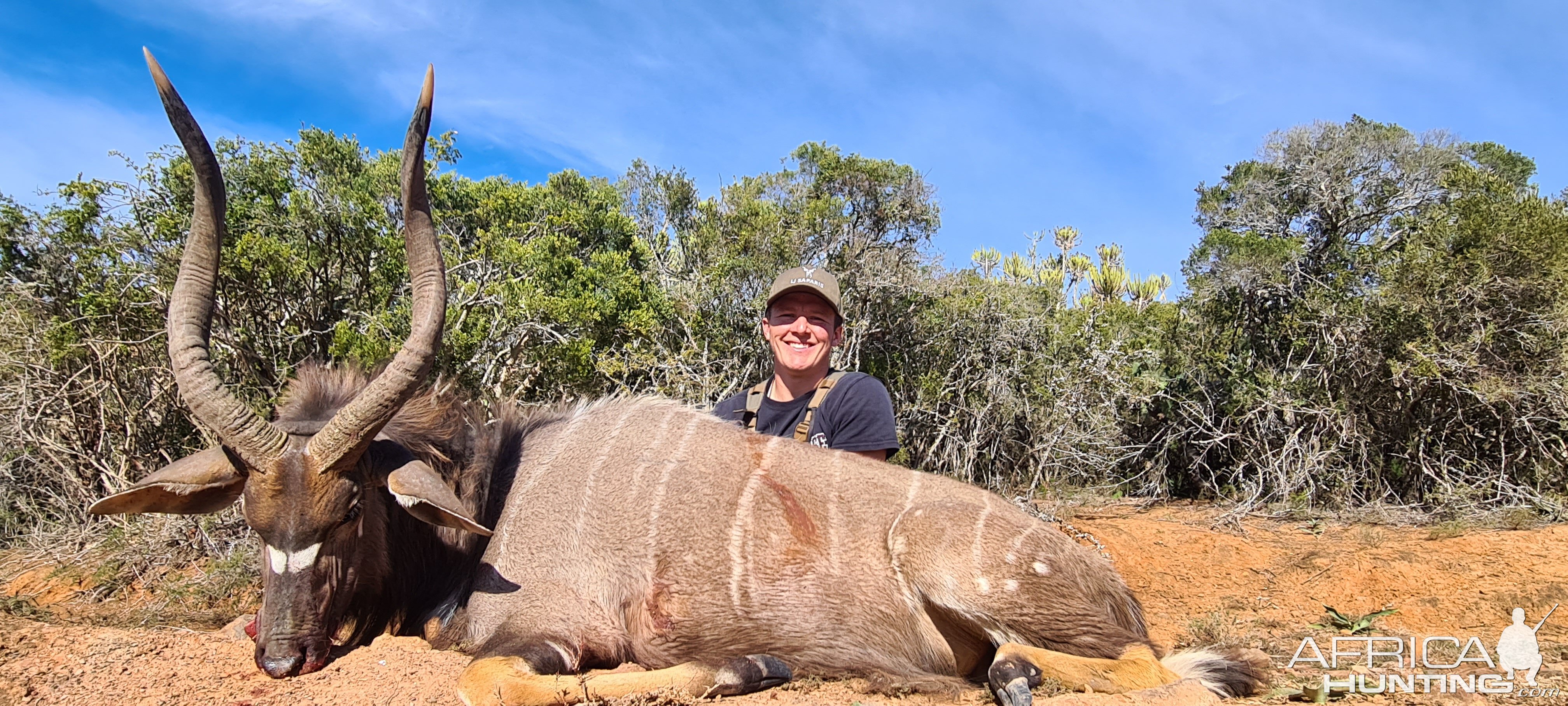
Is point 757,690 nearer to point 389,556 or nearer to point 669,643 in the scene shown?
point 669,643

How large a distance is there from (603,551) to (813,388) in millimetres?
1730

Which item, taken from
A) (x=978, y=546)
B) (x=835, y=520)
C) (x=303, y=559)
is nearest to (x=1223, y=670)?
(x=978, y=546)

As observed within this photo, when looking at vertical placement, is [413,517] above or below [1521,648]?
above

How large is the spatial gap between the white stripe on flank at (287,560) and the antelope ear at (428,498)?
348 mm

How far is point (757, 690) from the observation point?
321 centimetres

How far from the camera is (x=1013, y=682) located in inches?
122

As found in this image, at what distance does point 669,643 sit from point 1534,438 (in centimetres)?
746

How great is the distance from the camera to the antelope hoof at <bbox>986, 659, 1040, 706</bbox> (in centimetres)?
302

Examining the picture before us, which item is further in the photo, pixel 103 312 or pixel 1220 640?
pixel 103 312

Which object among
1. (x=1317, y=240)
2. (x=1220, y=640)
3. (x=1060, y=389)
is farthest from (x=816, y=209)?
(x=1220, y=640)

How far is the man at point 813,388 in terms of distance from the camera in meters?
4.41

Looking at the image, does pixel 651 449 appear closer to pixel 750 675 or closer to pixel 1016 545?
pixel 750 675

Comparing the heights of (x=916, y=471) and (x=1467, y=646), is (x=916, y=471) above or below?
above

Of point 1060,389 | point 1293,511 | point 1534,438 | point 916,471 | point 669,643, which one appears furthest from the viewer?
point 1060,389
